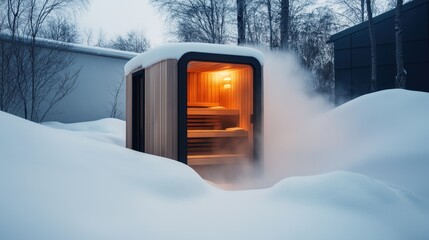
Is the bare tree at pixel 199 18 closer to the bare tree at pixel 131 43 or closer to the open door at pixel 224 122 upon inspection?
the open door at pixel 224 122

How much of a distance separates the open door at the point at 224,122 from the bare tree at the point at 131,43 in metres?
20.6

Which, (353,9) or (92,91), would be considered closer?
(92,91)

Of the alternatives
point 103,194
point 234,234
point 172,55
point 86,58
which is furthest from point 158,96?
point 86,58

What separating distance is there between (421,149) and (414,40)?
7.16 meters

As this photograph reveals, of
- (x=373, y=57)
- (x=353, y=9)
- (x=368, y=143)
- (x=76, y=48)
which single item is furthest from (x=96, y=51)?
(x=353, y=9)

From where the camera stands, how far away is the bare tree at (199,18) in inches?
568

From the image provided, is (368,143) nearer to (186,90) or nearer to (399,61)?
(186,90)

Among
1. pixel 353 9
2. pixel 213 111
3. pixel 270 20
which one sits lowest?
pixel 213 111

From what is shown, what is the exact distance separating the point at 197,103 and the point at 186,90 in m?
1.70

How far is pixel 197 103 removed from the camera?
605 cm

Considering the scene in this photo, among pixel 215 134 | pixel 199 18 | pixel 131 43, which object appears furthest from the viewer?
pixel 131 43

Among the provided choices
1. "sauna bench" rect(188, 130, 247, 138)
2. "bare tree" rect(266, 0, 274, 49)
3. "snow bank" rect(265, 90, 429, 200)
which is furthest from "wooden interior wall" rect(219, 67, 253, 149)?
"bare tree" rect(266, 0, 274, 49)

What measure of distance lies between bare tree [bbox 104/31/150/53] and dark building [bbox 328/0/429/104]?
1719 cm

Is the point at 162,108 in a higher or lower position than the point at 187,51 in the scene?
lower
